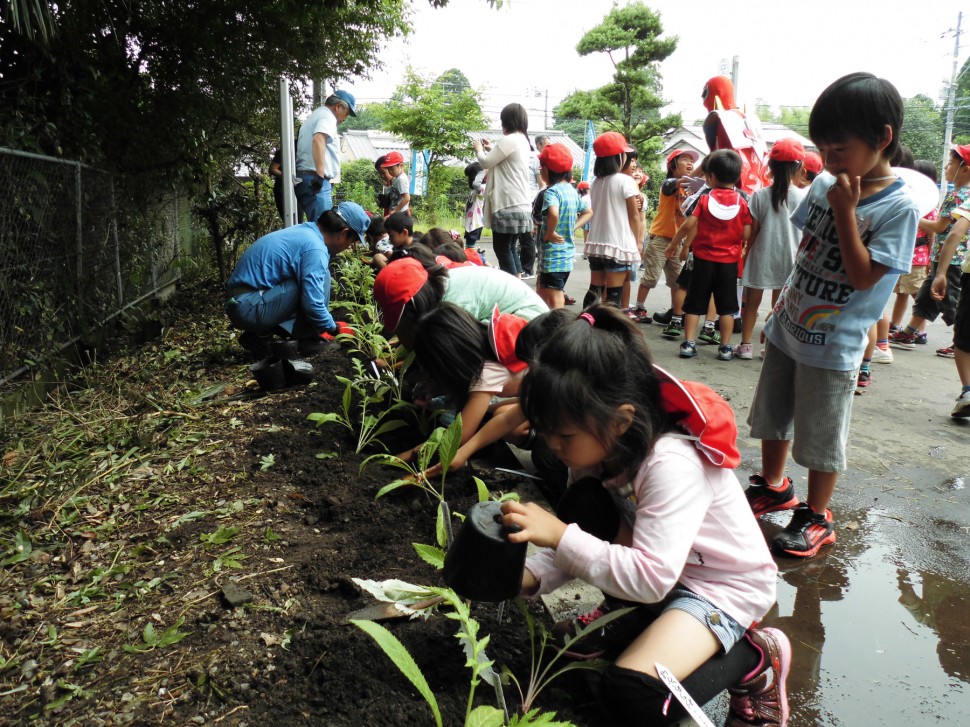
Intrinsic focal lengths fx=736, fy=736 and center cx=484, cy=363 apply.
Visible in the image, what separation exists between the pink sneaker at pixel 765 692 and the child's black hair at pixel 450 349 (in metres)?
1.50

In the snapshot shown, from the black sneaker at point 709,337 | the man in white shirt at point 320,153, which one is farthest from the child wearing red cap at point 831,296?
the man in white shirt at point 320,153

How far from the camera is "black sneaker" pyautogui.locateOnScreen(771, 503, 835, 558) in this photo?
9.31 feet

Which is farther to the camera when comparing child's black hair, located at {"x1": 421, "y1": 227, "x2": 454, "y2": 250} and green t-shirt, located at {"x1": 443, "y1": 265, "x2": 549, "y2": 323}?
child's black hair, located at {"x1": 421, "y1": 227, "x2": 454, "y2": 250}

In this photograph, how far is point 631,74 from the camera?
25.1 metres

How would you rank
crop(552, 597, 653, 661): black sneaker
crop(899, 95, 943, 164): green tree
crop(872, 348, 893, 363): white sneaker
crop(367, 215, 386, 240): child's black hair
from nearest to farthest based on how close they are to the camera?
1. crop(552, 597, 653, 661): black sneaker
2. crop(872, 348, 893, 363): white sneaker
3. crop(367, 215, 386, 240): child's black hair
4. crop(899, 95, 943, 164): green tree

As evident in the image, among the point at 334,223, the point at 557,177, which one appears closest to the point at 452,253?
the point at 334,223

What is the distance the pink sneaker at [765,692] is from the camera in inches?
73.9

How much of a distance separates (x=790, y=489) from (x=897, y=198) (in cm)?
128

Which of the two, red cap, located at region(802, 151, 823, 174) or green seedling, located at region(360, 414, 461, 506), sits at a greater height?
red cap, located at region(802, 151, 823, 174)

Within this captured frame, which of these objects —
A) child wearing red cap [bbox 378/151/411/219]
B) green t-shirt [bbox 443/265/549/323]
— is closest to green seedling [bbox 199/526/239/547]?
green t-shirt [bbox 443/265/549/323]

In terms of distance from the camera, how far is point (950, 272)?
5.84 metres

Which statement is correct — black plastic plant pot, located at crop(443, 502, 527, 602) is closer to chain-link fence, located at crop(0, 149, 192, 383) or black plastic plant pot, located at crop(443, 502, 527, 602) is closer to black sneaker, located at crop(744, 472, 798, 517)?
black sneaker, located at crop(744, 472, 798, 517)

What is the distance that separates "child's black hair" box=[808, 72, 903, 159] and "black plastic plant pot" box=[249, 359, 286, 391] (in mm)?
3251

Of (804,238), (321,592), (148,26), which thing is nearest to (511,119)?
(148,26)
